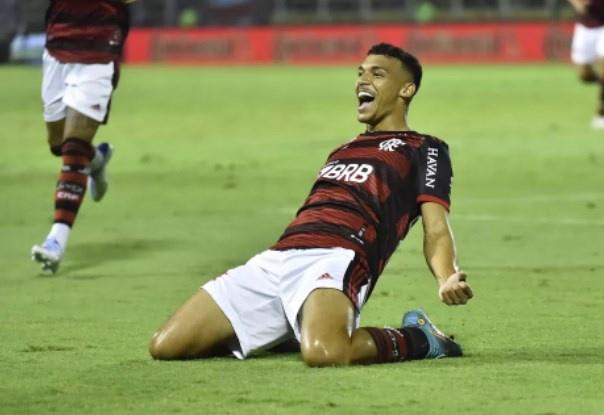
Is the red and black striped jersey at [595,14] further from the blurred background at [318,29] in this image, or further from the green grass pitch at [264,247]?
the blurred background at [318,29]

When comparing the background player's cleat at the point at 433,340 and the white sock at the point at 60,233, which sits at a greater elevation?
the background player's cleat at the point at 433,340

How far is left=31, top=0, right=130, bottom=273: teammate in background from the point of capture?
1128 cm

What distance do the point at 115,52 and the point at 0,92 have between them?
20.4 meters

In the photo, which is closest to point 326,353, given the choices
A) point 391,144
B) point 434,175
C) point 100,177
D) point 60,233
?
point 434,175

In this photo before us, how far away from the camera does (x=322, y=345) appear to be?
7.07m

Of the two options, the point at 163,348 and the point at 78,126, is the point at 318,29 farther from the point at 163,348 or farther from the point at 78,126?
the point at 163,348

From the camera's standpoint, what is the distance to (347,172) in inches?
310

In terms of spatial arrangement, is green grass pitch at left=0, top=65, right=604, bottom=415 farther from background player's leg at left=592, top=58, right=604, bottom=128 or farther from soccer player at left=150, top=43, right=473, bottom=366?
background player's leg at left=592, top=58, right=604, bottom=128

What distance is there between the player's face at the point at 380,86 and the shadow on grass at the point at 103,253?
3.37 metres

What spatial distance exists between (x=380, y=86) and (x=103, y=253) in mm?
4537

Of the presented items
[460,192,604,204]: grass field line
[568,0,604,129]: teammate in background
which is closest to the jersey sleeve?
[460,192,604,204]: grass field line

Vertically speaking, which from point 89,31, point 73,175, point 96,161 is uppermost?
point 89,31

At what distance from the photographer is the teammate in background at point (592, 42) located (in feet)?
69.4

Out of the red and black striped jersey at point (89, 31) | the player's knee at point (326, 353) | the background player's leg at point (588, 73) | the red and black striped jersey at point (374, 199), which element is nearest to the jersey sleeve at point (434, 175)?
the red and black striped jersey at point (374, 199)
